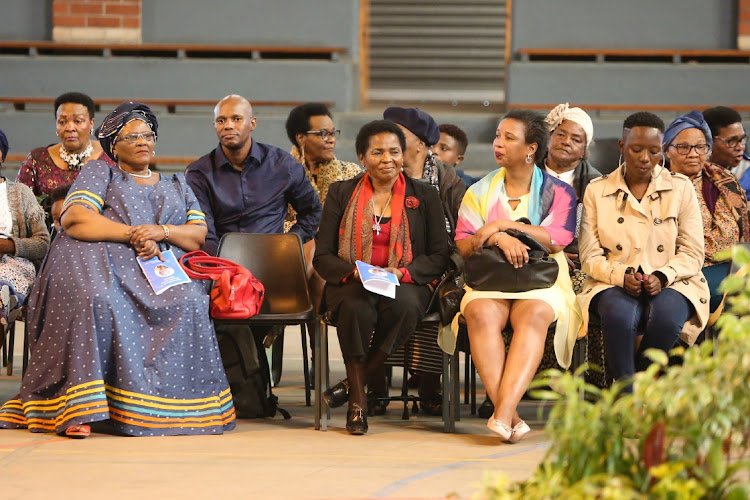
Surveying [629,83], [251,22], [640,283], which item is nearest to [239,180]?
[640,283]

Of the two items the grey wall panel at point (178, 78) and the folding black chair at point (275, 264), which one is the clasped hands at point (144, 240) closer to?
the folding black chair at point (275, 264)

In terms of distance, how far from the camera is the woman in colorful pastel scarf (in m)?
4.27

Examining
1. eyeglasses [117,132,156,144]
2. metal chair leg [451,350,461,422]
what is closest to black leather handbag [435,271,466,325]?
metal chair leg [451,350,461,422]

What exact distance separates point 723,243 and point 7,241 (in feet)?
11.1

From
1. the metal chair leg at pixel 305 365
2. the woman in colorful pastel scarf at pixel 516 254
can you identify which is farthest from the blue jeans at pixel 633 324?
the metal chair leg at pixel 305 365

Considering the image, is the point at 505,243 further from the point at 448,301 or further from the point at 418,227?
the point at 418,227

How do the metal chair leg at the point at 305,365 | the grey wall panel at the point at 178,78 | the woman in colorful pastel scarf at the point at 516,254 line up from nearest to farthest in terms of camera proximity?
the woman in colorful pastel scarf at the point at 516,254
the metal chair leg at the point at 305,365
the grey wall panel at the point at 178,78

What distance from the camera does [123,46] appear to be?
9188 millimetres

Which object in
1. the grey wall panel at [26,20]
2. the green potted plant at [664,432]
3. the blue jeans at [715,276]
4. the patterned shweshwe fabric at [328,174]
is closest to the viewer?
the green potted plant at [664,432]

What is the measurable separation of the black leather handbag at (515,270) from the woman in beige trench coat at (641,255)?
0.29m

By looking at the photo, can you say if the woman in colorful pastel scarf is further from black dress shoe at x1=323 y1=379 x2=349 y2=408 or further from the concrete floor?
black dress shoe at x1=323 y1=379 x2=349 y2=408

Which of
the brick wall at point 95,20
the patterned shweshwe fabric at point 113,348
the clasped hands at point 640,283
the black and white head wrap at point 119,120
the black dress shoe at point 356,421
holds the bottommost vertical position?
the black dress shoe at point 356,421

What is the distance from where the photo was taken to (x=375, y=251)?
15.4 ft

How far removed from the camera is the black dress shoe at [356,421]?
437 centimetres
